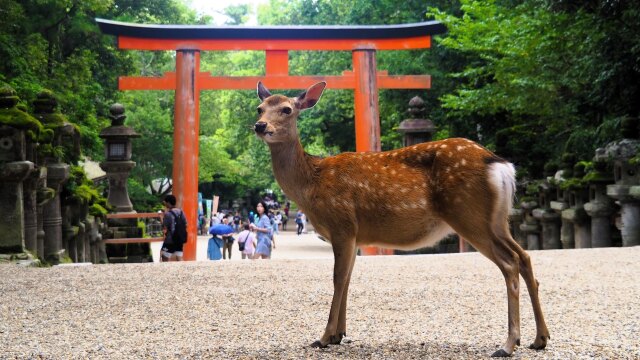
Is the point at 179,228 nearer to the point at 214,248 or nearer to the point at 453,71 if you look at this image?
the point at 214,248

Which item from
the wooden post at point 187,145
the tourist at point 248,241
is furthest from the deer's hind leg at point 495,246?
the wooden post at point 187,145

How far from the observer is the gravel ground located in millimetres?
4656

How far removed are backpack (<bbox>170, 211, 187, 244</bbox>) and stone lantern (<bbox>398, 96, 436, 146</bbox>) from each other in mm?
6339

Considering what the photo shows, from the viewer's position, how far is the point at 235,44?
48.7ft

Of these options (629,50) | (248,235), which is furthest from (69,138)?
(629,50)

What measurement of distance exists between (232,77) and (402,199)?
10.8 meters

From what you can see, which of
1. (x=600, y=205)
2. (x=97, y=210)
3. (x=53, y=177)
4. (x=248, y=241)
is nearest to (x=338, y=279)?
(x=53, y=177)

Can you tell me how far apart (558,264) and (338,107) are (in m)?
16.3

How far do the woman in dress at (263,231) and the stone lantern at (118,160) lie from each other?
524 centimetres

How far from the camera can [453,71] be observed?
2048 cm

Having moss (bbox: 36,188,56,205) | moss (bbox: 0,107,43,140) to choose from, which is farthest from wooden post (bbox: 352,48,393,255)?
moss (bbox: 0,107,43,140)

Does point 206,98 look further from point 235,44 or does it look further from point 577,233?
point 577,233

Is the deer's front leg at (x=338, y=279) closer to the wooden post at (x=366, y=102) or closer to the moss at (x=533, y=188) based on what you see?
the wooden post at (x=366, y=102)

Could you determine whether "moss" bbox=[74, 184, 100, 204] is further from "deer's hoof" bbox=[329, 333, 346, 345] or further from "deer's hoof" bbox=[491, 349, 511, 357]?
"deer's hoof" bbox=[491, 349, 511, 357]
